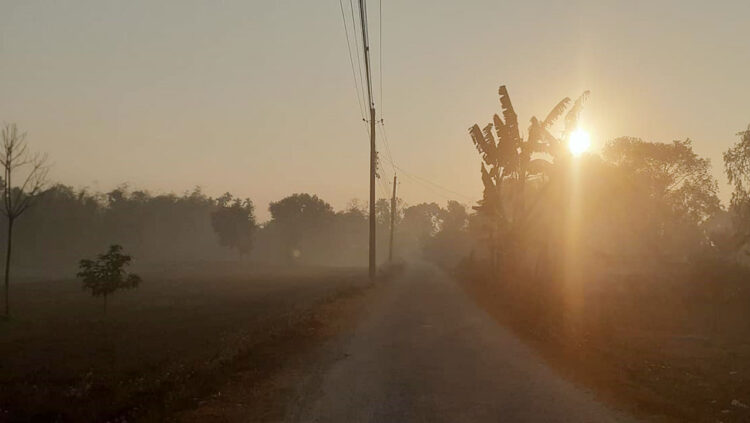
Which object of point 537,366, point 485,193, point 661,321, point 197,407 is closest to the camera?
point 197,407

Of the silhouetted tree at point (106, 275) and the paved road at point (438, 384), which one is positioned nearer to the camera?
the paved road at point (438, 384)

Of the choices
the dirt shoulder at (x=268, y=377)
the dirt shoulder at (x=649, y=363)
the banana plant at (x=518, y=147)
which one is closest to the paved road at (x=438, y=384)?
the dirt shoulder at (x=268, y=377)

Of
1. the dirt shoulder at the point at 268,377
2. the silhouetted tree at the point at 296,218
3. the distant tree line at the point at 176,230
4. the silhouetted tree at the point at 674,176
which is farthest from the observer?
the silhouetted tree at the point at 296,218

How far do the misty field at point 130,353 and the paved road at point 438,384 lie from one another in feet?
6.39

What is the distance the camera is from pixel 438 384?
35.8ft

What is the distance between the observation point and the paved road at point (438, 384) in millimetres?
8836

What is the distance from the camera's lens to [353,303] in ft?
94.8

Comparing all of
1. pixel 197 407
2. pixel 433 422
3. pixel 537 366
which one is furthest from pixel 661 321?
pixel 197 407

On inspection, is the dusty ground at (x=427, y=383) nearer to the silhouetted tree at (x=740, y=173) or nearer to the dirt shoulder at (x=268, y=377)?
the dirt shoulder at (x=268, y=377)

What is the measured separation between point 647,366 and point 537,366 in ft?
8.49

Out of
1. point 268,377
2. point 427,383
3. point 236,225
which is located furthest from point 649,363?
point 236,225

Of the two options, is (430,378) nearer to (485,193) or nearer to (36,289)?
(485,193)

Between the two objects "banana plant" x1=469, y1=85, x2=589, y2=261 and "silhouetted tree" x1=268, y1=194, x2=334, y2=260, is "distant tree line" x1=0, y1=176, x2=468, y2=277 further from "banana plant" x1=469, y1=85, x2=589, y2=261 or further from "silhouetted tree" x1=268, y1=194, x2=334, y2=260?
"banana plant" x1=469, y1=85, x2=589, y2=261

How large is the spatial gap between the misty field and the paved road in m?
1.95
